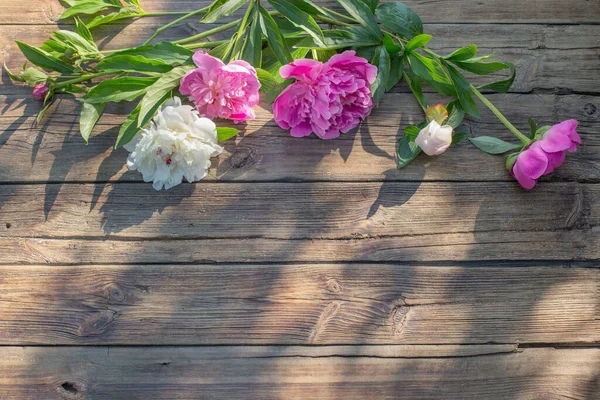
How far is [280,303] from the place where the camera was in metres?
1.24

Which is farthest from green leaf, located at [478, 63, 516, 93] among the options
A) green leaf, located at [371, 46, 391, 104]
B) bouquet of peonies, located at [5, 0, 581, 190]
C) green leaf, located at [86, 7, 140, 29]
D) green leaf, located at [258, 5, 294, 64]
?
green leaf, located at [86, 7, 140, 29]

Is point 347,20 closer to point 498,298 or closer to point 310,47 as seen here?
point 310,47

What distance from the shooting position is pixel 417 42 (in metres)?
1.34

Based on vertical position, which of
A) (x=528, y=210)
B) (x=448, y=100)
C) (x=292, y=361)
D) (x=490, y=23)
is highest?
(x=490, y=23)

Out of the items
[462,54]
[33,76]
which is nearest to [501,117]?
[462,54]

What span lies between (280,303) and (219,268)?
15 cm

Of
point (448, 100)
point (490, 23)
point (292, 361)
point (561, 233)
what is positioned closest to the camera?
point (292, 361)

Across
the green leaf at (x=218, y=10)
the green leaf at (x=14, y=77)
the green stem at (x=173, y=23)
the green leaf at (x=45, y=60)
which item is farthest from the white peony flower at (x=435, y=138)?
the green leaf at (x=14, y=77)

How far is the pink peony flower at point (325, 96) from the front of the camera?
1281mm

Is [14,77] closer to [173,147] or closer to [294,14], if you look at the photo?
[173,147]

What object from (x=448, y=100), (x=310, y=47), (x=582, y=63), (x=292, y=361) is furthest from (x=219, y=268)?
(x=582, y=63)

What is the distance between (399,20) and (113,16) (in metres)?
0.71

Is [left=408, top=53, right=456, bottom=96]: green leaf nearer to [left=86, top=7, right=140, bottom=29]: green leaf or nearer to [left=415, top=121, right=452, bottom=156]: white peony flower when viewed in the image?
[left=415, top=121, right=452, bottom=156]: white peony flower

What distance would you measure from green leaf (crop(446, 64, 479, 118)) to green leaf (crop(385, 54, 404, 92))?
11 centimetres
